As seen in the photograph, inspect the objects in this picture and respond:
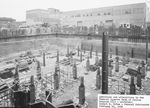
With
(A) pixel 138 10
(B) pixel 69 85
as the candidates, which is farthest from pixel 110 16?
(B) pixel 69 85

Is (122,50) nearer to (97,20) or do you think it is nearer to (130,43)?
(130,43)

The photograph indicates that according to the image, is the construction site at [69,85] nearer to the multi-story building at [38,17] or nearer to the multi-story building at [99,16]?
the multi-story building at [99,16]

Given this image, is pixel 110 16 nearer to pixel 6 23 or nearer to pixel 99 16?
pixel 99 16

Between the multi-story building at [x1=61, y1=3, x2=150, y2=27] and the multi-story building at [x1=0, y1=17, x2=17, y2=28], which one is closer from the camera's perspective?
the multi-story building at [x1=61, y1=3, x2=150, y2=27]

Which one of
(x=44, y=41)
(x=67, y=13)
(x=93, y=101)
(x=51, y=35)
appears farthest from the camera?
(x=67, y=13)

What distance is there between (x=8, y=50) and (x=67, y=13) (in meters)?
29.6

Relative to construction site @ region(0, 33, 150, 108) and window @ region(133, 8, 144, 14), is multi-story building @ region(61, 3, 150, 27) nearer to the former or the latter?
window @ region(133, 8, 144, 14)

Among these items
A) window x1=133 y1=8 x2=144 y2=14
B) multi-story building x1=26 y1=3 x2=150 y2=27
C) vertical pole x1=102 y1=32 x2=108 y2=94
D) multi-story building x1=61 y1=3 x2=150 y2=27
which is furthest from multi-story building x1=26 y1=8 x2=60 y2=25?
vertical pole x1=102 y1=32 x2=108 y2=94

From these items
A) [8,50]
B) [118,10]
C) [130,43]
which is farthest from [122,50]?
[8,50]

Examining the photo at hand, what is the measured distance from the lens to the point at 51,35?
34.1m
